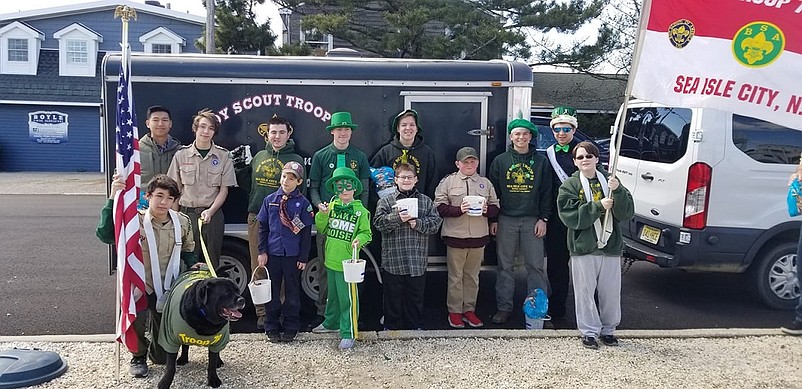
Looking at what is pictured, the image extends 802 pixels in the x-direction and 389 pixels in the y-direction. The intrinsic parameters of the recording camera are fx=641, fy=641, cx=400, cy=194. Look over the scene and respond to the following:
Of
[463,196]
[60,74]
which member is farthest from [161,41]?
[463,196]

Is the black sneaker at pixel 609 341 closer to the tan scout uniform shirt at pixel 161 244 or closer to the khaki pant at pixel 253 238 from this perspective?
the khaki pant at pixel 253 238

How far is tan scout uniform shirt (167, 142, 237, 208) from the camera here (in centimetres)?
534

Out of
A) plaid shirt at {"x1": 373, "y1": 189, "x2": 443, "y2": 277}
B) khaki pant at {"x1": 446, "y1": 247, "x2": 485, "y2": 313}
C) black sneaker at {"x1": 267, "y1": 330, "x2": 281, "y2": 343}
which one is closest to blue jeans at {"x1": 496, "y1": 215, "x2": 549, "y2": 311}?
khaki pant at {"x1": 446, "y1": 247, "x2": 485, "y2": 313}

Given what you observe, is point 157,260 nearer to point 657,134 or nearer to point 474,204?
point 474,204

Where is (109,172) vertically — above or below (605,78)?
below

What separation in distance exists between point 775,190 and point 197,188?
5.45 m

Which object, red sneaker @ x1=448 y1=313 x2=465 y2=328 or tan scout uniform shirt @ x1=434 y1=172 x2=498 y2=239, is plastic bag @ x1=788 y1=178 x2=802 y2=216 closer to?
tan scout uniform shirt @ x1=434 y1=172 x2=498 y2=239

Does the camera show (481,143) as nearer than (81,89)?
Yes

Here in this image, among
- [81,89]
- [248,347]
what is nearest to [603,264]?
[248,347]

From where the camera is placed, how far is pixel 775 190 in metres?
6.27

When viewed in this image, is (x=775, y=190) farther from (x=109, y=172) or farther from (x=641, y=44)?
(x=109, y=172)

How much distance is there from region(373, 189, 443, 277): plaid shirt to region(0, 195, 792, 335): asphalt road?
0.86 metres

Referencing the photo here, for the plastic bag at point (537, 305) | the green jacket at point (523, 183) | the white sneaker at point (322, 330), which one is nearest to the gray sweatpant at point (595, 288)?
the plastic bag at point (537, 305)

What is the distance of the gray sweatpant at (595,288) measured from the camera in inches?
202
